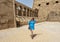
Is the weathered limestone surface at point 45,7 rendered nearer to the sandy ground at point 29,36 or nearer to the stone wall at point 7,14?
the stone wall at point 7,14

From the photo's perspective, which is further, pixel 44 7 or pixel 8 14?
pixel 44 7

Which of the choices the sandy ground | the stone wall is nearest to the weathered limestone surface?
the stone wall

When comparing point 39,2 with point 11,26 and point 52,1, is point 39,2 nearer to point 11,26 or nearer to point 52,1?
point 52,1

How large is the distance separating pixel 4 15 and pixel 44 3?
25.7m

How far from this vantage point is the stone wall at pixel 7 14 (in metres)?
12.8

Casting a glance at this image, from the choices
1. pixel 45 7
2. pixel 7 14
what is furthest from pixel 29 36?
pixel 45 7

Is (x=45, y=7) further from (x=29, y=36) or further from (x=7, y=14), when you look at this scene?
(x=29, y=36)

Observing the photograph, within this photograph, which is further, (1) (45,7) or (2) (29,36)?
(1) (45,7)

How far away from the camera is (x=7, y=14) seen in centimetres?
1341

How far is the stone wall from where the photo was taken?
41.9ft

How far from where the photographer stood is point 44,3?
123 ft

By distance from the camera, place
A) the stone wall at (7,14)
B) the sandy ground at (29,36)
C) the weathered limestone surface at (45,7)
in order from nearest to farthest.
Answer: the sandy ground at (29,36)
the stone wall at (7,14)
the weathered limestone surface at (45,7)

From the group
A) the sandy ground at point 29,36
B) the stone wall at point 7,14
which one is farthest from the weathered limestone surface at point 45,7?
the sandy ground at point 29,36

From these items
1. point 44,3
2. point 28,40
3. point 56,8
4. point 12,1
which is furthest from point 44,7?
point 28,40
